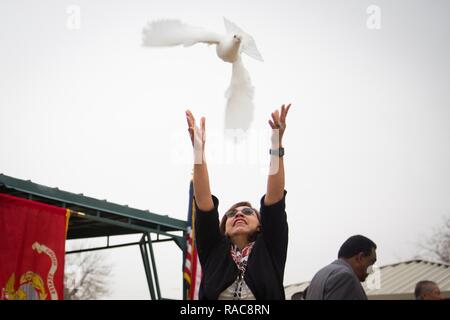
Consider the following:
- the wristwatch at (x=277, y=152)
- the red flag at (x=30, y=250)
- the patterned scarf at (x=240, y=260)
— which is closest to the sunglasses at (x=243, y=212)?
the patterned scarf at (x=240, y=260)

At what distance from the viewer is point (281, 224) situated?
2.76 metres

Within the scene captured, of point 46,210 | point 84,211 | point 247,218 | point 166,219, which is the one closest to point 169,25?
point 247,218

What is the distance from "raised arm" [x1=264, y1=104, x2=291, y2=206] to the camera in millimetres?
2764

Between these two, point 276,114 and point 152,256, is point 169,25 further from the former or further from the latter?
point 152,256

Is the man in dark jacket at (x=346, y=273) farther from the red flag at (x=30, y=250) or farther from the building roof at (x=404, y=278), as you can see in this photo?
the building roof at (x=404, y=278)

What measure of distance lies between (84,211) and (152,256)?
87.9 inches

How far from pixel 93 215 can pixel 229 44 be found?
789 centimetres

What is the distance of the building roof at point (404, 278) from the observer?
13.1 m

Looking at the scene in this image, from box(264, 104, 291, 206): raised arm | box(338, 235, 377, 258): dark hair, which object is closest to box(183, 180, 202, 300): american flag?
box(338, 235, 377, 258): dark hair

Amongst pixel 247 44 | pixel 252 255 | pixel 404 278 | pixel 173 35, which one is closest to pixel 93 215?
pixel 173 35

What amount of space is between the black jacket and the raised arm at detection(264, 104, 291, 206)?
0.05 metres

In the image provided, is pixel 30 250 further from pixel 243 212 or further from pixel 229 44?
pixel 243 212

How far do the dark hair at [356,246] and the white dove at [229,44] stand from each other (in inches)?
50.4

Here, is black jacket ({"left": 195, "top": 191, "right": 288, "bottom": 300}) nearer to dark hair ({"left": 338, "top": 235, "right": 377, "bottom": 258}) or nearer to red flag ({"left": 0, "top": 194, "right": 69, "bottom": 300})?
dark hair ({"left": 338, "top": 235, "right": 377, "bottom": 258})
